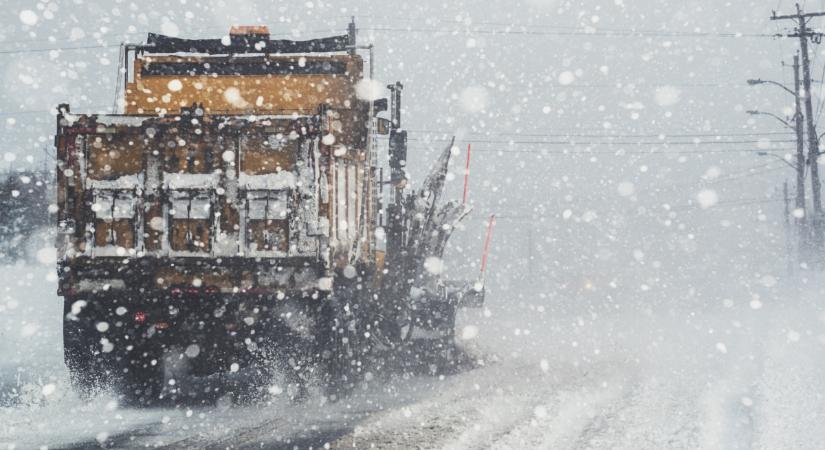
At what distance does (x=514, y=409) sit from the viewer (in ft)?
24.2

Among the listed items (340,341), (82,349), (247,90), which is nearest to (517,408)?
(340,341)

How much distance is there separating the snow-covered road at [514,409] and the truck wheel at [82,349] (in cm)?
32

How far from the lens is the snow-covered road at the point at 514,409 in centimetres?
600

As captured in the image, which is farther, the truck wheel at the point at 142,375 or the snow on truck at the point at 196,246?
the truck wheel at the point at 142,375

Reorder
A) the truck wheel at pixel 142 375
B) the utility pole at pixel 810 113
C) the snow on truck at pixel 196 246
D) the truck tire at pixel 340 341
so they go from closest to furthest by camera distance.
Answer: the snow on truck at pixel 196 246, the truck wheel at pixel 142 375, the truck tire at pixel 340 341, the utility pole at pixel 810 113

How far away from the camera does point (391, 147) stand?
36.9ft

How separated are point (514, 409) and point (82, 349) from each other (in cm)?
429

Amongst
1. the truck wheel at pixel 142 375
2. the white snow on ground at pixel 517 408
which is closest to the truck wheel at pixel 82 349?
the truck wheel at pixel 142 375

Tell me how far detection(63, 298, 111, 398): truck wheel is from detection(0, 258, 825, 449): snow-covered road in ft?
1.05

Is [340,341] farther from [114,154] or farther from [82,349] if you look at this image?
[114,154]

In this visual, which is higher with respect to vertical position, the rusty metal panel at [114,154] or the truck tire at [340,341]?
the rusty metal panel at [114,154]

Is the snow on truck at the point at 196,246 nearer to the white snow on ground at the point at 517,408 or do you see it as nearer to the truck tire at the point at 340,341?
the truck tire at the point at 340,341

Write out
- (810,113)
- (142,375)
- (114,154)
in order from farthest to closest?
1. (810,113)
2. (142,375)
3. (114,154)

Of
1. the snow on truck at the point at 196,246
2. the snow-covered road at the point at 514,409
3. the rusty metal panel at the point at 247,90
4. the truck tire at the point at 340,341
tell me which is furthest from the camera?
the rusty metal panel at the point at 247,90
